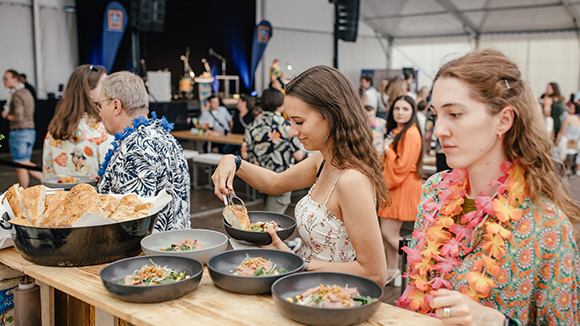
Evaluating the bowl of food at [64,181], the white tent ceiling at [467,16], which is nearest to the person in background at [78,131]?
the bowl of food at [64,181]

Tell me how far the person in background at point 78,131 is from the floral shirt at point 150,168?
82 cm

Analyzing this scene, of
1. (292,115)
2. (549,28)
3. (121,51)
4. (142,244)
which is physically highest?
(549,28)

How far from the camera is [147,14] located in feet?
32.1

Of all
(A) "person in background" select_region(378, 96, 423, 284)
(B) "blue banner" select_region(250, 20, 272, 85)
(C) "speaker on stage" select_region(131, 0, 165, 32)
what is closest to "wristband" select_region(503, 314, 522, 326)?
(A) "person in background" select_region(378, 96, 423, 284)

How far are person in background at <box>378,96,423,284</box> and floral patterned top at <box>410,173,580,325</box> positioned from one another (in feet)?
8.00

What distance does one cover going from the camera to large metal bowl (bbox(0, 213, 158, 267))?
142 cm

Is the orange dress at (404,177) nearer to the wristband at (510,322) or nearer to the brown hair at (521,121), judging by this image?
the brown hair at (521,121)

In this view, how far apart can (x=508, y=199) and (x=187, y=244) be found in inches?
37.9

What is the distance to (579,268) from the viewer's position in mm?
1229

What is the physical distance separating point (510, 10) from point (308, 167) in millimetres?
15417

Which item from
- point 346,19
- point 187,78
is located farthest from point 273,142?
point 187,78

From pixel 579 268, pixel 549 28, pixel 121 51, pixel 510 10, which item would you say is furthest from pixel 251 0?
pixel 579 268

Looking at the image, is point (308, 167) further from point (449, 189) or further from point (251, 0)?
point (251, 0)

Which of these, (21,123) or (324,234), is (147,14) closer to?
A: (21,123)
